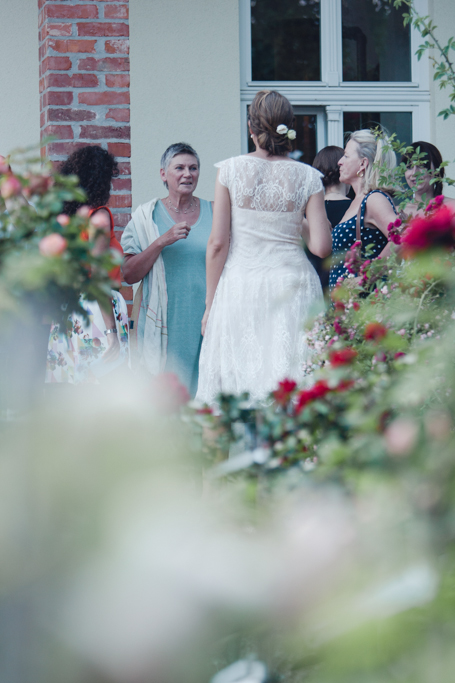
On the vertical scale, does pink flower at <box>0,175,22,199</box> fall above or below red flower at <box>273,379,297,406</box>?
above

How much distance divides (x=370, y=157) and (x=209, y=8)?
1.87 metres

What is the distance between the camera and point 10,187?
3.69ft

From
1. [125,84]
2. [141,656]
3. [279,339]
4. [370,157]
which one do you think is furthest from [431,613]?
[125,84]

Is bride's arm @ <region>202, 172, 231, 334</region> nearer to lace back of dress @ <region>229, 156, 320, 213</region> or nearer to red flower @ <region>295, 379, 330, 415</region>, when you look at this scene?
lace back of dress @ <region>229, 156, 320, 213</region>

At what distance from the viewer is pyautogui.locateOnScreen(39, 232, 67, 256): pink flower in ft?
3.36

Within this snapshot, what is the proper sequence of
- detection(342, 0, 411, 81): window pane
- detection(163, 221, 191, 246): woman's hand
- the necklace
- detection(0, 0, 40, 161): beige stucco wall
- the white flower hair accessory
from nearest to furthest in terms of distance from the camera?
the white flower hair accessory, detection(163, 221, 191, 246): woman's hand, the necklace, detection(0, 0, 40, 161): beige stucco wall, detection(342, 0, 411, 81): window pane

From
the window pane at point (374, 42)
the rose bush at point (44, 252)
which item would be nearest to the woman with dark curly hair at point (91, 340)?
the rose bush at point (44, 252)

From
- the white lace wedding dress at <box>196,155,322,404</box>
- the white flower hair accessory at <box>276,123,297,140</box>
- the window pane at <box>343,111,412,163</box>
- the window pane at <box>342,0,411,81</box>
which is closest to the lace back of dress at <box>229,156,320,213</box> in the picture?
the white lace wedding dress at <box>196,155,322,404</box>

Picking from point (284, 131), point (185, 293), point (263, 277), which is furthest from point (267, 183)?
point (185, 293)

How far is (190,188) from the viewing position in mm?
3455

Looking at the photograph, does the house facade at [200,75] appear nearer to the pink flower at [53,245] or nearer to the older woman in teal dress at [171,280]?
the older woman in teal dress at [171,280]

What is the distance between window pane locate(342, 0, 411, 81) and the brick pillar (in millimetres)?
1829

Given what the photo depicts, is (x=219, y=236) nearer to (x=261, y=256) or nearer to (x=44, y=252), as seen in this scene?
(x=261, y=256)

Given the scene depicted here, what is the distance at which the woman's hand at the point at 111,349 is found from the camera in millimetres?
3062
